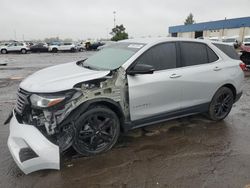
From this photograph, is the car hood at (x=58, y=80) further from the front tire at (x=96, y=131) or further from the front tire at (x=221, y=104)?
the front tire at (x=221, y=104)

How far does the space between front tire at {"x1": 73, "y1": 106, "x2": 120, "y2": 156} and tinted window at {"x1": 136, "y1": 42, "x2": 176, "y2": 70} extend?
41.3 inches

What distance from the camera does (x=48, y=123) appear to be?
3260mm

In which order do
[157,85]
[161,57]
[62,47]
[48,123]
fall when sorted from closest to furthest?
1. [48,123]
2. [157,85]
3. [161,57]
4. [62,47]

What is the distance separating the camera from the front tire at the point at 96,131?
3.50m

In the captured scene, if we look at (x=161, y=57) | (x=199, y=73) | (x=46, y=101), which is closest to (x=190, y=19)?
(x=199, y=73)

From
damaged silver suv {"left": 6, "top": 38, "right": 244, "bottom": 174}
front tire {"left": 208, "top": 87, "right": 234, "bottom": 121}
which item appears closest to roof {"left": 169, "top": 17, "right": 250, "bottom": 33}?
front tire {"left": 208, "top": 87, "right": 234, "bottom": 121}

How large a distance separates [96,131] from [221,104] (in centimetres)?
286

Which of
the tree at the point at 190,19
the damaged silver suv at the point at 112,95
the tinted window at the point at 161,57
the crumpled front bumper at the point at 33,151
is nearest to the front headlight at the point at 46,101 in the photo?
the damaged silver suv at the point at 112,95

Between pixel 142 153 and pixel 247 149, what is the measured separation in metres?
1.72

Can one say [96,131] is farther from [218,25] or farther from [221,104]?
[218,25]

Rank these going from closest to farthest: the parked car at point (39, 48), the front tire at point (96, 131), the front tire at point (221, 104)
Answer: the front tire at point (96, 131) → the front tire at point (221, 104) → the parked car at point (39, 48)

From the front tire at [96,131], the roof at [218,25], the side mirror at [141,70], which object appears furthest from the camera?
the roof at [218,25]

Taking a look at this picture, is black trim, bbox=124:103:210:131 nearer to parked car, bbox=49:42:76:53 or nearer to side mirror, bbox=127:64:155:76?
side mirror, bbox=127:64:155:76

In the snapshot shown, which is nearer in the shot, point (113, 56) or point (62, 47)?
point (113, 56)
